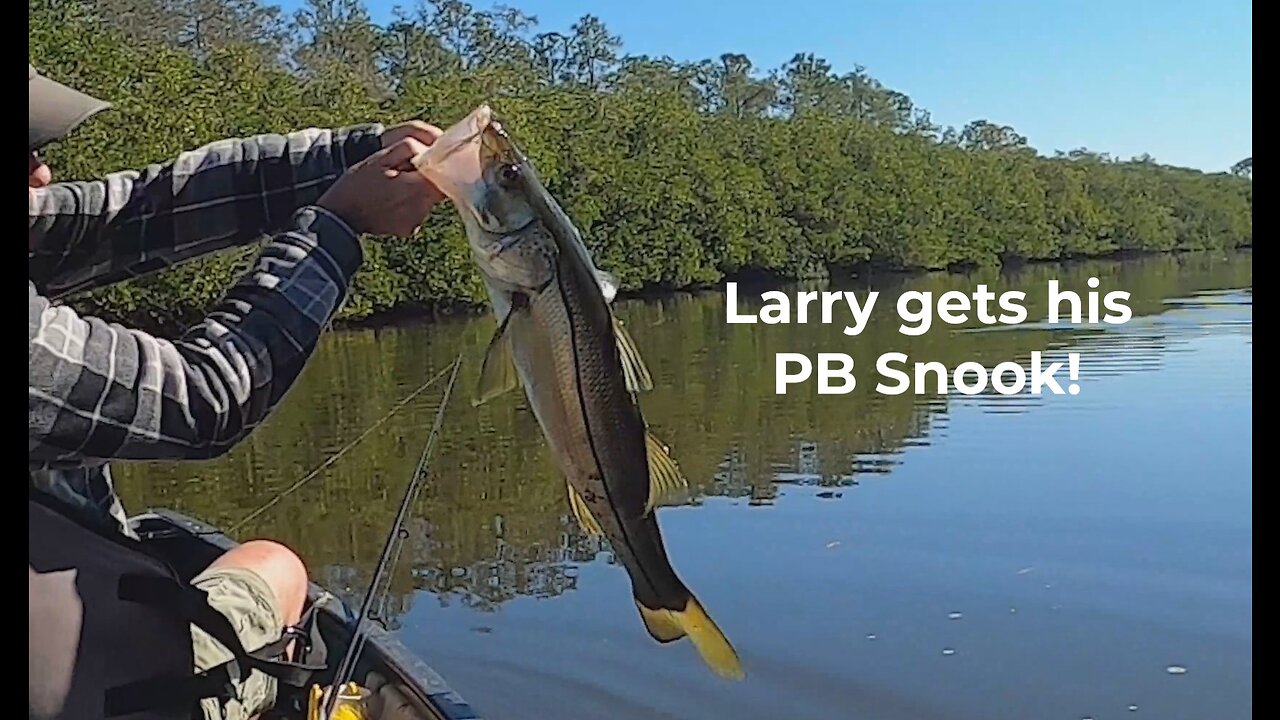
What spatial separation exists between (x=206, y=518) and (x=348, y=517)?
97cm

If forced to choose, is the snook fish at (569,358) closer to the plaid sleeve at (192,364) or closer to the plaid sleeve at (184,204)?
the plaid sleeve at (192,364)

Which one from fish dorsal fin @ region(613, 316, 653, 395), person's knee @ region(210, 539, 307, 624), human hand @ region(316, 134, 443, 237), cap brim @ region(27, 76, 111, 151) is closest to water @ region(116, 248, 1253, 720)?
human hand @ region(316, 134, 443, 237)

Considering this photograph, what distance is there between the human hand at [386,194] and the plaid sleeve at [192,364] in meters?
0.03

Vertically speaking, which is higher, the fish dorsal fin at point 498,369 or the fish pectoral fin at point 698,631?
the fish dorsal fin at point 498,369

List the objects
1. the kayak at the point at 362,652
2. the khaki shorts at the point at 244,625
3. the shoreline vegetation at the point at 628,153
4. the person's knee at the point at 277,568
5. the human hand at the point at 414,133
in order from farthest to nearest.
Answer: the shoreline vegetation at the point at 628,153
the kayak at the point at 362,652
the person's knee at the point at 277,568
the khaki shorts at the point at 244,625
the human hand at the point at 414,133

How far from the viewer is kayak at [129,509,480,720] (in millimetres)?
3035

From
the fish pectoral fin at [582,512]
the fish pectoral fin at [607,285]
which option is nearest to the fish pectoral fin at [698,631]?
the fish pectoral fin at [582,512]

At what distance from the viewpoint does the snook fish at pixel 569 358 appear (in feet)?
5.68

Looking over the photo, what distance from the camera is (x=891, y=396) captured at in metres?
15.6

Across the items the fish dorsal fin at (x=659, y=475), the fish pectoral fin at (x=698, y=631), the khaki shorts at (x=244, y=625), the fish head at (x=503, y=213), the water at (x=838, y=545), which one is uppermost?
the fish head at (x=503, y=213)

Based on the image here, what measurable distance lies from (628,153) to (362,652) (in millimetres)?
31463
